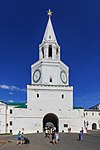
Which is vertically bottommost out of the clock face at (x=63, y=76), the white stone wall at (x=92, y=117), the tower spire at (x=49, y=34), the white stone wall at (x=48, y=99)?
the white stone wall at (x=92, y=117)

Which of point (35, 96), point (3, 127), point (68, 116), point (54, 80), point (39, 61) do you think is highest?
point (39, 61)

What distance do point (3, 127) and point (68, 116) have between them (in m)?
19.3

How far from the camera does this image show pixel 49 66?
51.6 m

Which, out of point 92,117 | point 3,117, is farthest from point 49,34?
point 92,117

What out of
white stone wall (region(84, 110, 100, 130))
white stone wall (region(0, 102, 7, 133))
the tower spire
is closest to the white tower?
the tower spire

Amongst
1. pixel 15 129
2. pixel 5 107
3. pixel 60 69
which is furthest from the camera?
pixel 5 107


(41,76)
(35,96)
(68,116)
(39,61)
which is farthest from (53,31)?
(68,116)

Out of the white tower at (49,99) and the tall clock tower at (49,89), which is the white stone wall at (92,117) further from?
the white tower at (49,99)

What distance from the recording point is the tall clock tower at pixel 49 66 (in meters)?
50.8

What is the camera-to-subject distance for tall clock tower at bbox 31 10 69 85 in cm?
5075

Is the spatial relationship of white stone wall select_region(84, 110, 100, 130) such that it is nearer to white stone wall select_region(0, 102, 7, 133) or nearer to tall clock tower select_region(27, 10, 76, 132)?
tall clock tower select_region(27, 10, 76, 132)

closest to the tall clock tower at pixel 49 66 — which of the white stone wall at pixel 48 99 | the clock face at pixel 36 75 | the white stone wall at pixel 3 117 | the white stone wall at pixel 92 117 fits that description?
the clock face at pixel 36 75

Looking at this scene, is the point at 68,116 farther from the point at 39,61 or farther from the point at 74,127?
the point at 39,61

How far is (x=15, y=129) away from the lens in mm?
46062
